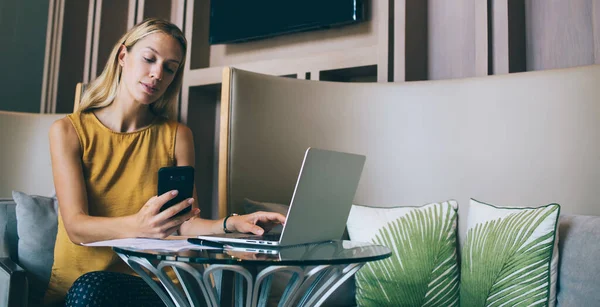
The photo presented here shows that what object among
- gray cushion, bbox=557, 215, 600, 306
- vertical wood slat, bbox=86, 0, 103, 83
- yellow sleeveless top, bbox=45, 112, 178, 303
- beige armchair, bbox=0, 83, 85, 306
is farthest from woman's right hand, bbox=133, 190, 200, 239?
vertical wood slat, bbox=86, 0, 103, 83

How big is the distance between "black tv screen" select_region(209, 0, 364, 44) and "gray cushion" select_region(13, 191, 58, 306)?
4.66 ft

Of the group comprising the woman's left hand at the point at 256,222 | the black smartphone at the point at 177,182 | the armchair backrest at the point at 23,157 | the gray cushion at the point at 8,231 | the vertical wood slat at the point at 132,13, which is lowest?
the gray cushion at the point at 8,231

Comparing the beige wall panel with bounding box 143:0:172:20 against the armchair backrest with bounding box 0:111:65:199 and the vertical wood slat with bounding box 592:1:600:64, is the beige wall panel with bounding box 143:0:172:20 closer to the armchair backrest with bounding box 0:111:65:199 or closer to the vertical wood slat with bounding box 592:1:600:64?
the armchair backrest with bounding box 0:111:65:199

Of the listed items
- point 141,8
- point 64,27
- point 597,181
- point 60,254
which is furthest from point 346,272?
point 64,27

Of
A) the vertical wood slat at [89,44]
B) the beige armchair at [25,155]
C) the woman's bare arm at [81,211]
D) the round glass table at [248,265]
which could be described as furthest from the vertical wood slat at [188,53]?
the round glass table at [248,265]

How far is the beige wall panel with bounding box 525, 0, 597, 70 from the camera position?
6.74 feet

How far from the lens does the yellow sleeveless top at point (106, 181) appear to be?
1450 millimetres

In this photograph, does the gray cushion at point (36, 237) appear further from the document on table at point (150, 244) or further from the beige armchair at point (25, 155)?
the beige armchair at point (25, 155)

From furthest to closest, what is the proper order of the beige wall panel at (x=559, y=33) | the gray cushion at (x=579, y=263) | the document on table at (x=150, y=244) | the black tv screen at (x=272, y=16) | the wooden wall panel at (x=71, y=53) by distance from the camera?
the wooden wall panel at (x=71, y=53)
the black tv screen at (x=272, y=16)
the beige wall panel at (x=559, y=33)
the gray cushion at (x=579, y=263)
the document on table at (x=150, y=244)

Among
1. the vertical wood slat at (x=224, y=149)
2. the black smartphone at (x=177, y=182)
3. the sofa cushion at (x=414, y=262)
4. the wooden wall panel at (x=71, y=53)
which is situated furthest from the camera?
the wooden wall panel at (x=71, y=53)

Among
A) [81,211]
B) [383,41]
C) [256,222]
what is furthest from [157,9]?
[256,222]

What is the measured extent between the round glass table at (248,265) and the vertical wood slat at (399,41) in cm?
121

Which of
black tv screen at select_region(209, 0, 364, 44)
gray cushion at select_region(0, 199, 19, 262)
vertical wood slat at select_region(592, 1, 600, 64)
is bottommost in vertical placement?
gray cushion at select_region(0, 199, 19, 262)

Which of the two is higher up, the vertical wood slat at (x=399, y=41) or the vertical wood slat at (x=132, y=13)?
the vertical wood slat at (x=132, y=13)
